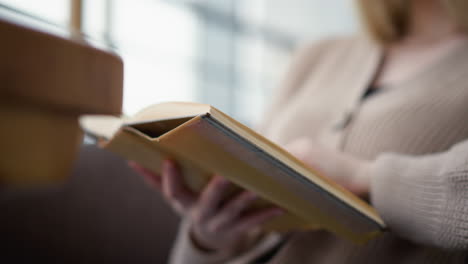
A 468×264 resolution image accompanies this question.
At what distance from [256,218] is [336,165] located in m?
0.11

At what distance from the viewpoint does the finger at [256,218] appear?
1.22ft

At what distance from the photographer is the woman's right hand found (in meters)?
0.37

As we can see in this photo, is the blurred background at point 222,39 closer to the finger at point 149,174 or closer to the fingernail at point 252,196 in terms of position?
the finger at point 149,174

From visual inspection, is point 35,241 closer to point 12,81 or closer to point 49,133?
point 49,133

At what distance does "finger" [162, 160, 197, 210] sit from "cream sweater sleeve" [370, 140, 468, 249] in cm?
20

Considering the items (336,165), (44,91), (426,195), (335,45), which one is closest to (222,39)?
(335,45)

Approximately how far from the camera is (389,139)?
0.45 m

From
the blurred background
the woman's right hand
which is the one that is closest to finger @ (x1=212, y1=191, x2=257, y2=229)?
the woman's right hand

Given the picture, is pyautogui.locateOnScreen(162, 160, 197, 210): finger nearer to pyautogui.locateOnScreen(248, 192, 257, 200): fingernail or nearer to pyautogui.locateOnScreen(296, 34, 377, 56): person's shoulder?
pyautogui.locateOnScreen(248, 192, 257, 200): fingernail

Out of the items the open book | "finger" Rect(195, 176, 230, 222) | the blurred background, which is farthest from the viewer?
the blurred background

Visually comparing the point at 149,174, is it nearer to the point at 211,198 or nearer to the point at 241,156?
the point at 211,198

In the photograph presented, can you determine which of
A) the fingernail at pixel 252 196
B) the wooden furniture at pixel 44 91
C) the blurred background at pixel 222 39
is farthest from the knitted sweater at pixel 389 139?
the blurred background at pixel 222 39

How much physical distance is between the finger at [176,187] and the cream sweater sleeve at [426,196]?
0.20 meters

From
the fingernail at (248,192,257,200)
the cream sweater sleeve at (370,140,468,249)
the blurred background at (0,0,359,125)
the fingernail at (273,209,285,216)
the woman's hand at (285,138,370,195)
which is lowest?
the blurred background at (0,0,359,125)
